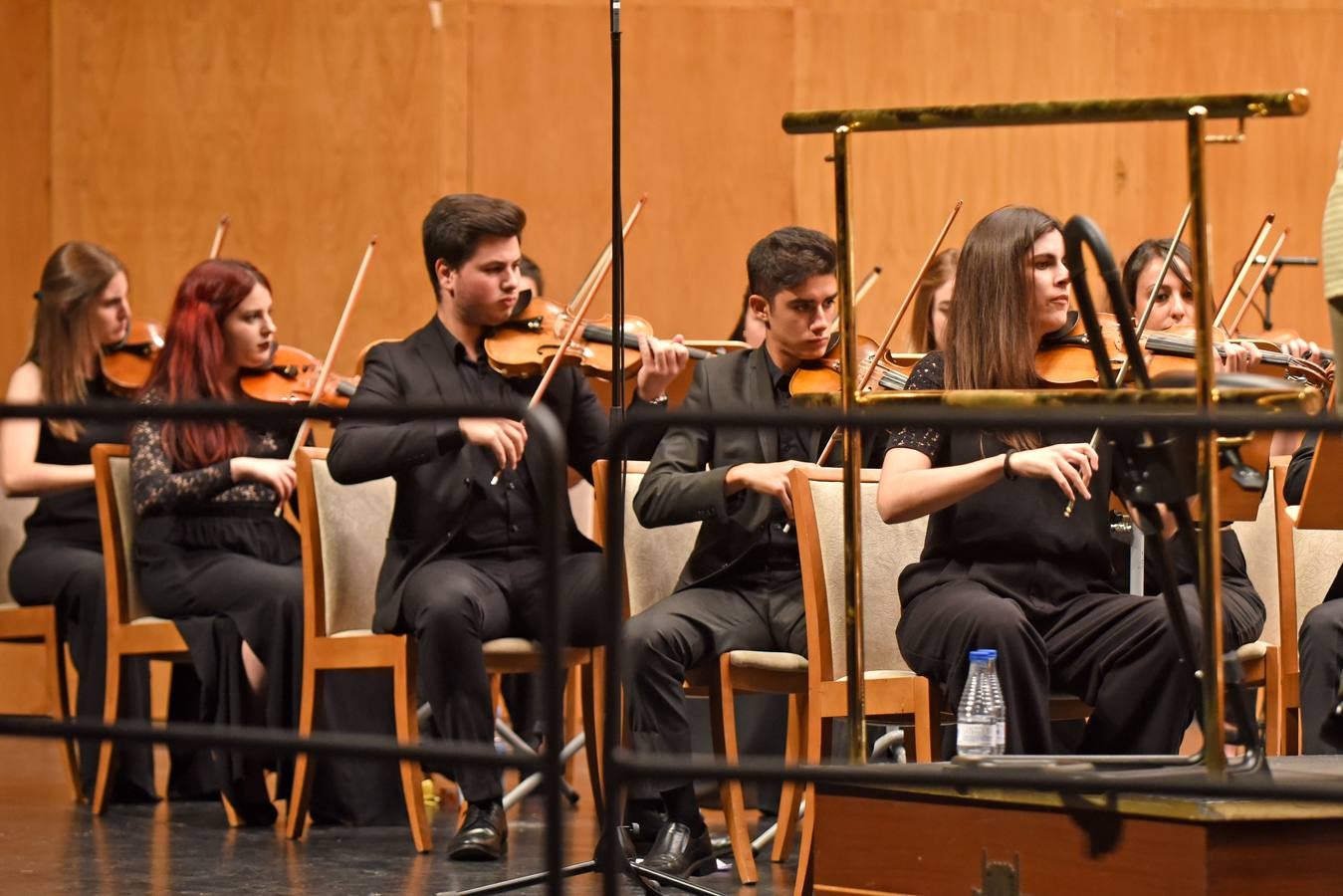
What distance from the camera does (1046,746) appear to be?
260 centimetres

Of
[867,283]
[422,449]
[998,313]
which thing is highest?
[867,283]

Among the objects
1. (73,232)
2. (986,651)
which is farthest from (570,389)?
(73,232)

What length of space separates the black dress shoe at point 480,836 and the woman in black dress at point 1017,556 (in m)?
0.86

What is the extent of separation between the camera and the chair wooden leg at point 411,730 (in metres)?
3.34

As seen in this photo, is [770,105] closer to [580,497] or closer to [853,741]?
[580,497]

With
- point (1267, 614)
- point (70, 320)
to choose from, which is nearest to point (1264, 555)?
point (1267, 614)

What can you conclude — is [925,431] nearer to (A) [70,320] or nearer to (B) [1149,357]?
(B) [1149,357]

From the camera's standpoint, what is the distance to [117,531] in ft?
12.6

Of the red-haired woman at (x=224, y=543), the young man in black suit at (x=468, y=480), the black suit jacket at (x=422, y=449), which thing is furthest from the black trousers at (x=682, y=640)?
the red-haired woman at (x=224, y=543)

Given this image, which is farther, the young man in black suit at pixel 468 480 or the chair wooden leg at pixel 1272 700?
the young man in black suit at pixel 468 480

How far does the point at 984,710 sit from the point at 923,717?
195mm

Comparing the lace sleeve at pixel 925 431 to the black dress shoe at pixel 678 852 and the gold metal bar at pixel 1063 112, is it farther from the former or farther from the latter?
the black dress shoe at pixel 678 852

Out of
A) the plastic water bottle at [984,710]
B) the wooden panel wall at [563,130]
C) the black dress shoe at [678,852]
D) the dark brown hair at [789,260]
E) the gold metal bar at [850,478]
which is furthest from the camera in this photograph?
the wooden panel wall at [563,130]

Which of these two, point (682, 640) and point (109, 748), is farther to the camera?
point (109, 748)
